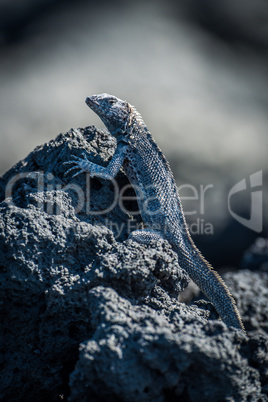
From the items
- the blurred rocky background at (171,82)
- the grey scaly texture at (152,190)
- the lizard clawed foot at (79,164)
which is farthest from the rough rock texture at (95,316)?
the blurred rocky background at (171,82)

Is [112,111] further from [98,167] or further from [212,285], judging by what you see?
[212,285]

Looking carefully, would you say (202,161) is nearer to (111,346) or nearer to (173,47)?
(173,47)

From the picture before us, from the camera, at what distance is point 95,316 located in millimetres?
3084

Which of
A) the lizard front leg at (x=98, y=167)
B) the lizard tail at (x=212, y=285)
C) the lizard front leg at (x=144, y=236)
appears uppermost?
the lizard front leg at (x=98, y=167)

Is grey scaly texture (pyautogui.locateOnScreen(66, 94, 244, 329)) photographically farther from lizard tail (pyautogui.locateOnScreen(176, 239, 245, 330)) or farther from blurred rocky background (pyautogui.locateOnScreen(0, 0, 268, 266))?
blurred rocky background (pyautogui.locateOnScreen(0, 0, 268, 266))

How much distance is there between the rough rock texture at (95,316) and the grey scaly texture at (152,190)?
211 millimetres

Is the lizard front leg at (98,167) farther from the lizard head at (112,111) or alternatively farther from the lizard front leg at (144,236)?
the lizard front leg at (144,236)

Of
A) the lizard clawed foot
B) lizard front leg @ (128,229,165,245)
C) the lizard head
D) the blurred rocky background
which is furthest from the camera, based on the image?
the blurred rocky background

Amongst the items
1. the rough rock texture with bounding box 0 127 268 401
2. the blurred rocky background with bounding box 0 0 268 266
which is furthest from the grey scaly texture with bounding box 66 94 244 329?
the blurred rocky background with bounding box 0 0 268 266

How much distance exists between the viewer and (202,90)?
13094 mm

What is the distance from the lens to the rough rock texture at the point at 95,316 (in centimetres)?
279

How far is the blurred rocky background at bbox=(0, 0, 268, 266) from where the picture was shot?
387 inches

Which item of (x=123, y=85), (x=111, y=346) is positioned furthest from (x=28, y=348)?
(x=123, y=85)

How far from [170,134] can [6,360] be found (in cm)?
841
